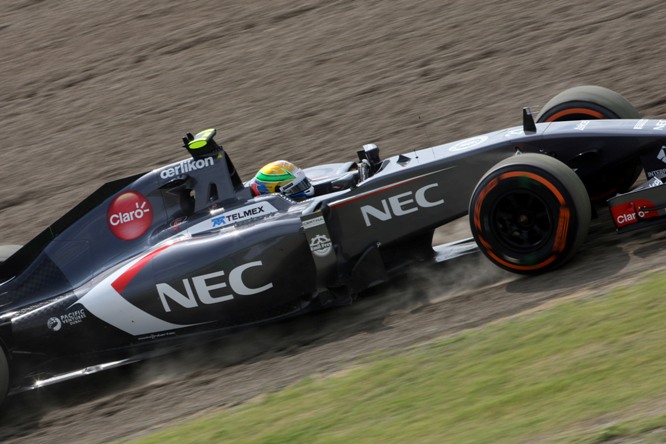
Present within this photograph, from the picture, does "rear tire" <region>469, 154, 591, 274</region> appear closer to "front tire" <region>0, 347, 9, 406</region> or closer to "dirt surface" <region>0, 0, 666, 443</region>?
"dirt surface" <region>0, 0, 666, 443</region>

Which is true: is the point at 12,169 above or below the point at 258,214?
above

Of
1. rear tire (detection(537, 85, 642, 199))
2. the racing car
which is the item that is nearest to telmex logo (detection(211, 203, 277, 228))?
the racing car

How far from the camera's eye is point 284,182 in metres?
8.86

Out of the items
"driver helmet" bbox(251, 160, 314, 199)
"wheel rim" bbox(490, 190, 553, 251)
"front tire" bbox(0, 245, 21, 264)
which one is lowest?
"wheel rim" bbox(490, 190, 553, 251)

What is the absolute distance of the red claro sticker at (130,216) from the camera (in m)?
8.94

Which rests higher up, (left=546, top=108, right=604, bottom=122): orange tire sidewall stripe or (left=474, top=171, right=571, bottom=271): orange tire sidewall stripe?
(left=546, top=108, right=604, bottom=122): orange tire sidewall stripe

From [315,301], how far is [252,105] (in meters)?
6.78

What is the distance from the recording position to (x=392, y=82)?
13.8 metres

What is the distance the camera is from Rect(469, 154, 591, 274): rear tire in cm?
731

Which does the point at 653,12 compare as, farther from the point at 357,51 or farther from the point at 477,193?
the point at 477,193

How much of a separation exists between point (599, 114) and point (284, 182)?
291 centimetres

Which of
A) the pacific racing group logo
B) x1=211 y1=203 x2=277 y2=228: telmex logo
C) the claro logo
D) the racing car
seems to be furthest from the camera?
x1=211 y1=203 x2=277 y2=228: telmex logo

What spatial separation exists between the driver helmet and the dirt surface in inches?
46.0

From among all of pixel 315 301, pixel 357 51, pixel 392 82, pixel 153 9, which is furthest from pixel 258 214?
pixel 153 9
